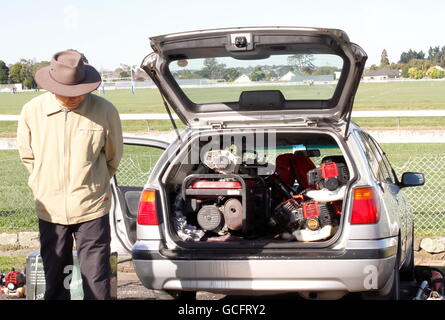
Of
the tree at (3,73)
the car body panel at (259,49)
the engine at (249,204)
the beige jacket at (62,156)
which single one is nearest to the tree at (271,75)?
the car body panel at (259,49)

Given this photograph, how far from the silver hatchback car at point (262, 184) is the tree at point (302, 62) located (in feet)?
0.03

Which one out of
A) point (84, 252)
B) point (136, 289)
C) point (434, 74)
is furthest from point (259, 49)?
point (434, 74)

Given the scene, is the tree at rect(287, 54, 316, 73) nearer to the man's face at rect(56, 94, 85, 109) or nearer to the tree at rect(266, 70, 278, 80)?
the tree at rect(266, 70, 278, 80)

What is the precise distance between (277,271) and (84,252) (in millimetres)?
1267

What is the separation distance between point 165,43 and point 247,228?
1473 millimetres

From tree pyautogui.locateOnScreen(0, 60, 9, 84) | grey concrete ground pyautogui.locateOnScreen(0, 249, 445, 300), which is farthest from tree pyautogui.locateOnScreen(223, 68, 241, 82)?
tree pyautogui.locateOnScreen(0, 60, 9, 84)

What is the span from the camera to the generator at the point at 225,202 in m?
5.68

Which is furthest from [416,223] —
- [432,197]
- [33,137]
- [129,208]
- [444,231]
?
[33,137]

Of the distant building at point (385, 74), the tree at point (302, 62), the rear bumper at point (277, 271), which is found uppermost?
the tree at point (302, 62)

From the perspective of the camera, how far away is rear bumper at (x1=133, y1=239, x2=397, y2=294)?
509 cm

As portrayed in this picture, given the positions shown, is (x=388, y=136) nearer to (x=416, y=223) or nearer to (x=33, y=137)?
(x=416, y=223)

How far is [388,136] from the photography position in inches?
437

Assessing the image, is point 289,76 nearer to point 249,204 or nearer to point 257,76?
point 257,76

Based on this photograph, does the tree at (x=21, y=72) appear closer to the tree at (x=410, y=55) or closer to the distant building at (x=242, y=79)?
the tree at (x=410, y=55)
